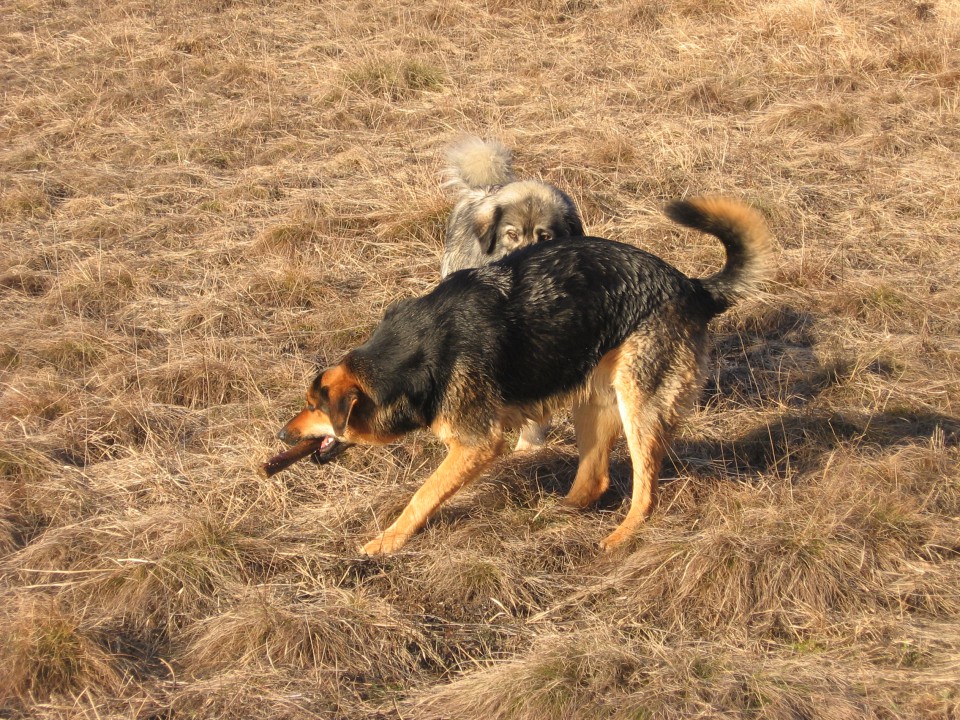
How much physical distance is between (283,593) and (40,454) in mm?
1752

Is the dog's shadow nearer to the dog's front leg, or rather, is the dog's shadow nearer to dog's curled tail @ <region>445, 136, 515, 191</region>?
the dog's front leg

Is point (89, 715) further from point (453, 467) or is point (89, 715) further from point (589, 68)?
point (589, 68)

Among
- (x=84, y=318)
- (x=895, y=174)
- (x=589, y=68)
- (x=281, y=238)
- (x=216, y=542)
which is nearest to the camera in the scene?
(x=216, y=542)

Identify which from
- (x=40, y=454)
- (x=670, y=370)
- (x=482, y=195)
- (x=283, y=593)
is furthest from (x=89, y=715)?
(x=482, y=195)

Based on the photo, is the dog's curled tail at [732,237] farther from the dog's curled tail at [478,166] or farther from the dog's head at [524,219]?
the dog's curled tail at [478,166]

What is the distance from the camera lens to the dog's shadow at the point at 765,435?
17.0 ft

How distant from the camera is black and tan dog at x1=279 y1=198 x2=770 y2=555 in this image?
4.59 meters

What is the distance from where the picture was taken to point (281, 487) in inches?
197

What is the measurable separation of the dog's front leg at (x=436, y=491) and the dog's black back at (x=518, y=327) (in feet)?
0.76

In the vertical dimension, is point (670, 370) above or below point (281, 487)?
above

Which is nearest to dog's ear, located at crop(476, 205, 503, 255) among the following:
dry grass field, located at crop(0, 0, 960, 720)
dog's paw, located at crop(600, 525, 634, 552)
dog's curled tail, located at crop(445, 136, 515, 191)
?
dog's curled tail, located at crop(445, 136, 515, 191)

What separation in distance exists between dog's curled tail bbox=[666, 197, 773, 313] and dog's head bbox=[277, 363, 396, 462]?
170cm

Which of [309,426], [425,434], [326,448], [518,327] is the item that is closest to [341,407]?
[309,426]

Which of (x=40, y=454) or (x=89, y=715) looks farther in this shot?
(x=40, y=454)
